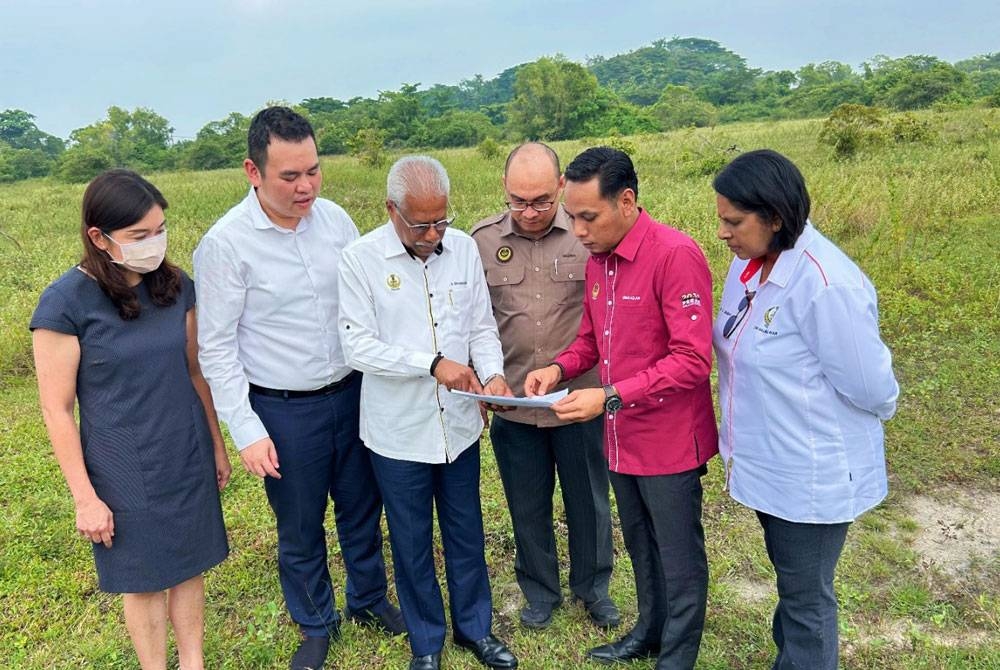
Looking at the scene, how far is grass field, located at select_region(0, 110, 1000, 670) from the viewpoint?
2.84 metres

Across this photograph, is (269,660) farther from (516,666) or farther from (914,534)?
(914,534)

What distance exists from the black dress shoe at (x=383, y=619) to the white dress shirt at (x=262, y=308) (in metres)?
1.02

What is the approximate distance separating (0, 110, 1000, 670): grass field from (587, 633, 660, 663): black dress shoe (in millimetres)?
48

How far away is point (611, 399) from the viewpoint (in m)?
2.23

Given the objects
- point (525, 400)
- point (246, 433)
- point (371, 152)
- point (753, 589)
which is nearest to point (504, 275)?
point (525, 400)

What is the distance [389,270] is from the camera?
7.91ft

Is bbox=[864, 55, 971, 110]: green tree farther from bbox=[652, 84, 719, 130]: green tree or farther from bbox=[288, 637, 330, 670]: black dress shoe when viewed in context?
bbox=[288, 637, 330, 670]: black dress shoe

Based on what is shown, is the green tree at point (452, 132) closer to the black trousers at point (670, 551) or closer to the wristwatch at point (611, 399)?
the black trousers at point (670, 551)

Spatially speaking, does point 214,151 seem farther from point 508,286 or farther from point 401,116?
point 508,286

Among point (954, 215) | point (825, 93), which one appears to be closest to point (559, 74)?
point (825, 93)

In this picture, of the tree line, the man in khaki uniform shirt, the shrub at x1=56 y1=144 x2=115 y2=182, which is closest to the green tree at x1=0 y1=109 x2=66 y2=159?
the tree line

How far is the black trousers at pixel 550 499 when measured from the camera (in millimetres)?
2838

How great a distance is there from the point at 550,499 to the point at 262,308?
1360mm

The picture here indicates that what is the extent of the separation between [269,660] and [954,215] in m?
8.60
